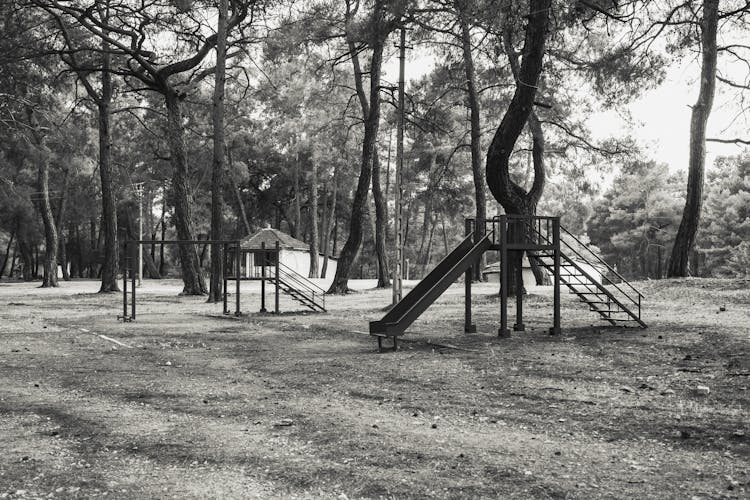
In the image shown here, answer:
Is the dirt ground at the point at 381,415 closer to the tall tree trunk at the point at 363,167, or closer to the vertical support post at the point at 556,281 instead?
the vertical support post at the point at 556,281

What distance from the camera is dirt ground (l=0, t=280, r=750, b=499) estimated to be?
5.22m

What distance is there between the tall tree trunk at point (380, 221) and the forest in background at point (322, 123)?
0.35ft

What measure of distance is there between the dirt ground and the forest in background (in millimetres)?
7147

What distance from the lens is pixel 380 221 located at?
111ft

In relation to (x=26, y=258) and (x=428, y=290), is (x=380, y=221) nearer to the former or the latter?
(x=428, y=290)

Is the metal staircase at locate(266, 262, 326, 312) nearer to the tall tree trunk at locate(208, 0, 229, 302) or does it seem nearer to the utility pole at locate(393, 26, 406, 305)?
the utility pole at locate(393, 26, 406, 305)

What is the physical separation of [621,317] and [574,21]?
6.74 meters

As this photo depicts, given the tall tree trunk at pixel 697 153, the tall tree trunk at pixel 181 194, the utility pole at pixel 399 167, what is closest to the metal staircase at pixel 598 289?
the tall tree trunk at pixel 697 153

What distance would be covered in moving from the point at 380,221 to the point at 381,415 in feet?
87.3

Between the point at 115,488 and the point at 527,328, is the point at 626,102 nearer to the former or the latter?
the point at 527,328

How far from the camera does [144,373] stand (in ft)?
33.3

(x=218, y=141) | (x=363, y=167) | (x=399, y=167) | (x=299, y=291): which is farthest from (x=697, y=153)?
(x=218, y=141)

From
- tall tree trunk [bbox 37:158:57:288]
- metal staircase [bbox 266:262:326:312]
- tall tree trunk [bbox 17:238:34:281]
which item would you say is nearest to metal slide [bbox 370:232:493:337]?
metal staircase [bbox 266:262:326:312]

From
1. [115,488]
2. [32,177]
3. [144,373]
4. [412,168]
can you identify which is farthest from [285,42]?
[32,177]
